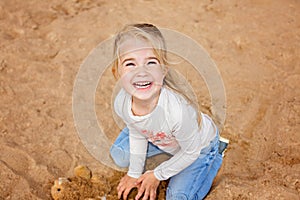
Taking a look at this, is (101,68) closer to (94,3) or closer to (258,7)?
(94,3)

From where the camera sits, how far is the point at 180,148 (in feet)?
5.35

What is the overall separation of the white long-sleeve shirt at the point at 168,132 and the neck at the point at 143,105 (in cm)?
1

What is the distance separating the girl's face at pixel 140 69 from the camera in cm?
138

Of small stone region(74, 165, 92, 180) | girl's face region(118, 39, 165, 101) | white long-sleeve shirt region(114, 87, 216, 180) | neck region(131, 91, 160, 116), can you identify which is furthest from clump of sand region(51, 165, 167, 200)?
girl's face region(118, 39, 165, 101)

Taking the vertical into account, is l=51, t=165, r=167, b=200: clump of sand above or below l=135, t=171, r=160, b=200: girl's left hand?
below

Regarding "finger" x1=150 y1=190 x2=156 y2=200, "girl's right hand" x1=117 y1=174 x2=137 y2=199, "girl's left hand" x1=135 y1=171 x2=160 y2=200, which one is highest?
"girl's left hand" x1=135 y1=171 x2=160 y2=200

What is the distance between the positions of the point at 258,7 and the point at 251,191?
1468mm

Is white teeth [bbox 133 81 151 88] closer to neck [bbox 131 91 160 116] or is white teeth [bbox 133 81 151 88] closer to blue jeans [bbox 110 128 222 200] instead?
neck [bbox 131 91 160 116]

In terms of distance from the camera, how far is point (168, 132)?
150 centimetres

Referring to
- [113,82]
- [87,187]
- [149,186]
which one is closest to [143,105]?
[149,186]

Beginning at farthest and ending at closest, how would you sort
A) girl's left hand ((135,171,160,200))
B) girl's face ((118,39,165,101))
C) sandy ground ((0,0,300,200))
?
1. sandy ground ((0,0,300,200))
2. girl's left hand ((135,171,160,200))
3. girl's face ((118,39,165,101))

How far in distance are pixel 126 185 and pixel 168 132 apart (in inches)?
13.7

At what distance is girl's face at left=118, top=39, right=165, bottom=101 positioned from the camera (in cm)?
138

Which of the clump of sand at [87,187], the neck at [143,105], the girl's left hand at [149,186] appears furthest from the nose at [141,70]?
the clump of sand at [87,187]
